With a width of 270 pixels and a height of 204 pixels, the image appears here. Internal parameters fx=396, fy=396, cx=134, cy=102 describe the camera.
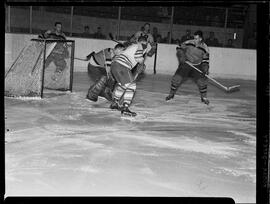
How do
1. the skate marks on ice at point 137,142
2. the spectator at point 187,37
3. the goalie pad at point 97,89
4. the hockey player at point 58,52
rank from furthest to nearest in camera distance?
the spectator at point 187,37 → the hockey player at point 58,52 → the goalie pad at point 97,89 → the skate marks on ice at point 137,142

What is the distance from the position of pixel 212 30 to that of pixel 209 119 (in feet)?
4.91

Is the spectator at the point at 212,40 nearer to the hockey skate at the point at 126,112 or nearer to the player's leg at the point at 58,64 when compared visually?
the hockey skate at the point at 126,112

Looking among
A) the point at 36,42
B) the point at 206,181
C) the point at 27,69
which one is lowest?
the point at 206,181

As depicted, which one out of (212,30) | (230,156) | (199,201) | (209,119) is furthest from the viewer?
(212,30)

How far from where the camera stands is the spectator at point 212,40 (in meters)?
4.87

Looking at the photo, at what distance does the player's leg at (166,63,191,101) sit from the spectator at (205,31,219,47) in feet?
1.97

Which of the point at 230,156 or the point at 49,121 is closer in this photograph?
the point at 230,156

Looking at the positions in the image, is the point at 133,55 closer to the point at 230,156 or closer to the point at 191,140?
the point at 191,140

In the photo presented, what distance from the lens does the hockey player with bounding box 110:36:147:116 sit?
3.72m

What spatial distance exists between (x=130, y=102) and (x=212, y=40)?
1.71 metres

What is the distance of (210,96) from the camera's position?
448 centimetres

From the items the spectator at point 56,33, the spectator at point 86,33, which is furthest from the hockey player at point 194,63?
the spectator at point 56,33

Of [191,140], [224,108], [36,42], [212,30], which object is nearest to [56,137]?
[191,140]

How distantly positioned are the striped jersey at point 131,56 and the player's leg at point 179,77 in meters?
0.84
